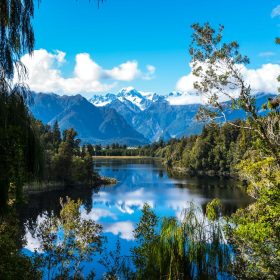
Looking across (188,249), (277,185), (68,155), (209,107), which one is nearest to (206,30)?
(209,107)

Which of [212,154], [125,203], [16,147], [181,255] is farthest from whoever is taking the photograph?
[212,154]

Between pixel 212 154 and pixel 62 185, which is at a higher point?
pixel 212 154

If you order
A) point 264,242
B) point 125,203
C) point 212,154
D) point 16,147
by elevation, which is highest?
point 16,147

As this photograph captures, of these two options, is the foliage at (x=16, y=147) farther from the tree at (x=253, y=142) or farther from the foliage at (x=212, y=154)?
the foliage at (x=212, y=154)

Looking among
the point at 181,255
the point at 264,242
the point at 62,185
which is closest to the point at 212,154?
the point at 62,185

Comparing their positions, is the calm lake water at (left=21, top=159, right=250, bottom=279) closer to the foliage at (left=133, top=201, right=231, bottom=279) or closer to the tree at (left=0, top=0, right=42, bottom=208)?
the foliage at (left=133, top=201, right=231, bottom=279)

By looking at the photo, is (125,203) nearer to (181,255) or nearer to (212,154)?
(181,255)

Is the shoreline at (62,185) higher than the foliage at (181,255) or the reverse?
the reverse

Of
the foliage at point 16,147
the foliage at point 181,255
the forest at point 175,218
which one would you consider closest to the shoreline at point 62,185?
the forest at point 175,218

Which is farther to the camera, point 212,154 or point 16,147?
point 212,154

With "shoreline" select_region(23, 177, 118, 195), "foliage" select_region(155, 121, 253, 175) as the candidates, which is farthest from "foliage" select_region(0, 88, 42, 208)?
"foliage" select_region(155, 121, 253, 175)

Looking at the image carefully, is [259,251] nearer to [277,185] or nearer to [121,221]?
[277,185]

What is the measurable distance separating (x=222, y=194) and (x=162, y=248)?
7277 centimetres

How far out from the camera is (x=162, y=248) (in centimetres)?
1123
